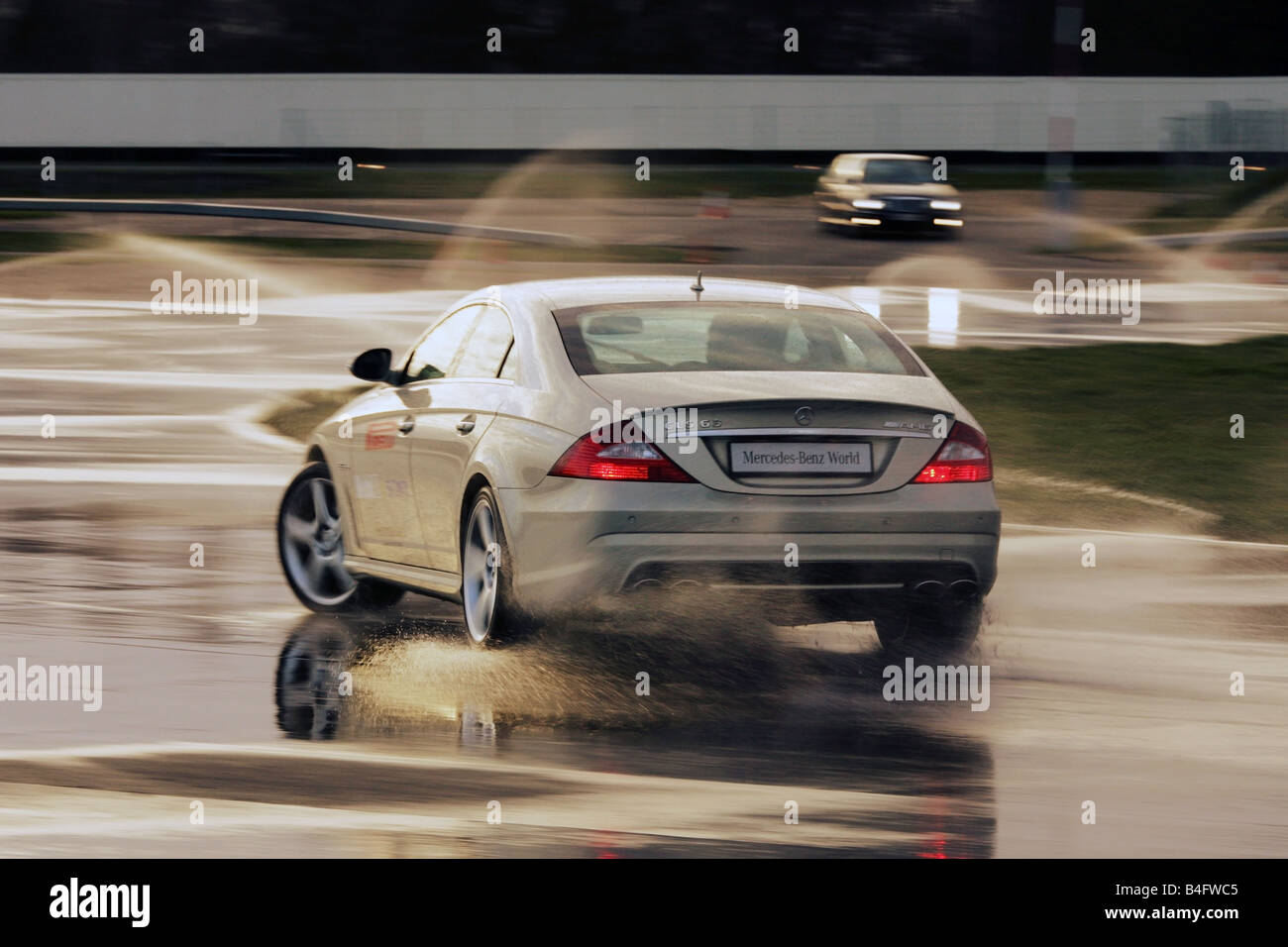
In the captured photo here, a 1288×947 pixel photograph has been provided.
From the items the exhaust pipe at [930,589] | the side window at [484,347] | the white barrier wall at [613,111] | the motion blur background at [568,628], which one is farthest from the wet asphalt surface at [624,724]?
the white barrier wall at [613,111]

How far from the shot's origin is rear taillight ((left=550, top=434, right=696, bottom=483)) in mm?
8164

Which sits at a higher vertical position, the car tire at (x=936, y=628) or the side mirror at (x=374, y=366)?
the side mirror at (x=374, y=366)

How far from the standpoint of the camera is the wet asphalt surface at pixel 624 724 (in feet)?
21.0

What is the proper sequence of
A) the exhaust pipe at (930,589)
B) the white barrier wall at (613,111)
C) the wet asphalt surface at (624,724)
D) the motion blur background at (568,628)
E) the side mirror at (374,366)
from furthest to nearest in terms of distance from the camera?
the white barrier wall at (613,111), the side mirror at (374,366), the exhaust pipe at (930,589), the motion blur background at (568,628), the wet asphalt surface at (624,724)

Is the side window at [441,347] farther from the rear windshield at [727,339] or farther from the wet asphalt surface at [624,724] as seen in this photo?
the wet asphalt surface at [624,724]

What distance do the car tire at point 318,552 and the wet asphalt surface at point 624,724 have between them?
197 millimetres

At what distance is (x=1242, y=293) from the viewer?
1187 inches

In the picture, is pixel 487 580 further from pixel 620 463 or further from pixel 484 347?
pixel 484 347

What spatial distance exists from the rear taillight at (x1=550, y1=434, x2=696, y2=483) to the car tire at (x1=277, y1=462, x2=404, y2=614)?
8.10 ft

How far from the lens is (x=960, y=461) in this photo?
334 inches

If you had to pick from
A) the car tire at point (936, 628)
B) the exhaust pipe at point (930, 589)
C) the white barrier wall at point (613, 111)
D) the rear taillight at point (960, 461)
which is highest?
the white barrier wall at point (613, 111)

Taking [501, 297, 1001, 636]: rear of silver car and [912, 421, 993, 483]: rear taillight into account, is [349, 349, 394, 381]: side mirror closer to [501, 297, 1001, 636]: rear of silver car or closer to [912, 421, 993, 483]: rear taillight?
[501, 297, 1001, 636]: rear of silver car

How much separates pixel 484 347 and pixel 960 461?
2119 millimetres

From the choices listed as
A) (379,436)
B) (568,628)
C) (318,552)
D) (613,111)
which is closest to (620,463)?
(568,628)
